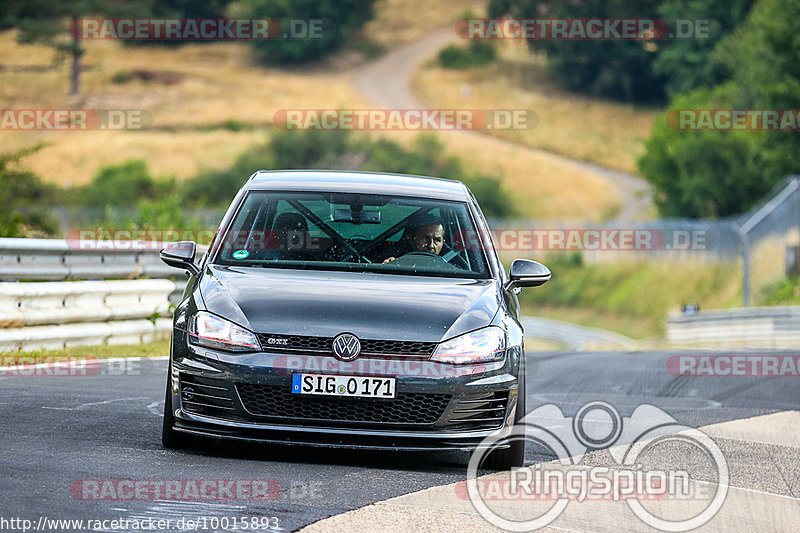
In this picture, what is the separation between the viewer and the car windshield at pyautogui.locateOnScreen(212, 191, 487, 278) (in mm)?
7875

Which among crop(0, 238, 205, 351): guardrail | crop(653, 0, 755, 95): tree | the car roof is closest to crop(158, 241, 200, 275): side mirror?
the car roof

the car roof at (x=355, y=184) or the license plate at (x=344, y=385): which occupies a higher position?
the car roof at (x=355, y=184)

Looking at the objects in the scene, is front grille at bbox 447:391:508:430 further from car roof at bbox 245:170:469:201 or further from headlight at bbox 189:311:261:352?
car roof at bbox 245:170:469:201

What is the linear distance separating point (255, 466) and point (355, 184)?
7.27 ft

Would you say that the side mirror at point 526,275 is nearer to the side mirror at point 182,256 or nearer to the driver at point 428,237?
the driver at point 428,237

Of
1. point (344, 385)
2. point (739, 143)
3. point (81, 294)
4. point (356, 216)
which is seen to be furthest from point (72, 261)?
point (739, 143)

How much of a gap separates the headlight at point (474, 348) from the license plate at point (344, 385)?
11.6 inches

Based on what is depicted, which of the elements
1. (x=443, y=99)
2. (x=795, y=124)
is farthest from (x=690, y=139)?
(x=443, y=99)

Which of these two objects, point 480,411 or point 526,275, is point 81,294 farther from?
point 480,411

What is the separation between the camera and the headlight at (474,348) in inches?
273

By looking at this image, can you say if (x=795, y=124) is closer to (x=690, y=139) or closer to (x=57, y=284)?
(x=690, y=139)

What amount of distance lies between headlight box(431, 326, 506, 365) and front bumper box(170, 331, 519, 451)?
0.14ft

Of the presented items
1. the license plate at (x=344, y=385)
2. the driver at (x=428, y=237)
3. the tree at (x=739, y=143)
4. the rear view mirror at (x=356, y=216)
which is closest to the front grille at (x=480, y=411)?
the license plate at (x=344, y=385)

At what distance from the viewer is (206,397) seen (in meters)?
7.00
